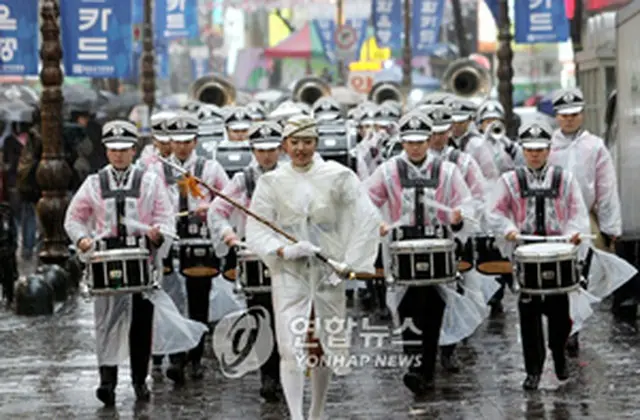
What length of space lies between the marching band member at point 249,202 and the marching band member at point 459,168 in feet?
3.96

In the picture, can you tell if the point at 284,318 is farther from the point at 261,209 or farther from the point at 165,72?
the point at 165,72

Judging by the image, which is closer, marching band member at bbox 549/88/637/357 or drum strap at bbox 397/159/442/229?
drum strap at bbox 397/159/442/229

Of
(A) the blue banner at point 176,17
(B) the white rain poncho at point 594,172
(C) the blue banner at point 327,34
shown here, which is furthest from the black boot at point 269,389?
(C) the blue banner at point 327,34

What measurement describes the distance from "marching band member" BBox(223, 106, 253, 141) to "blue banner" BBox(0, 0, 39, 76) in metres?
3.44

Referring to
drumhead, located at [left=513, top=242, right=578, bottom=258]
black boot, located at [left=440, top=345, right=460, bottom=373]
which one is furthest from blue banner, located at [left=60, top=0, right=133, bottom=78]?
drumhead, located at [left=513, top=242, right=578, bottom=258]

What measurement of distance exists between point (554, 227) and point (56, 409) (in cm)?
376

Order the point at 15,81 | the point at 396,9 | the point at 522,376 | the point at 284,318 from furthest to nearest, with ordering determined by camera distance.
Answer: the point at 15,81 < the point at 396,9 < the point at 522,376 < the point at 284,318

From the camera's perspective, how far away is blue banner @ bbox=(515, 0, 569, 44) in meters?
30.8

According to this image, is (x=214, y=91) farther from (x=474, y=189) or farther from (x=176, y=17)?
(x=474, y=189)

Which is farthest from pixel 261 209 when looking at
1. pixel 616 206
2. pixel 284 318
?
pixel 616 206

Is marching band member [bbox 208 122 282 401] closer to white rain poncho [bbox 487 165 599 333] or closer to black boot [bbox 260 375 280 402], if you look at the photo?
black boot [bbox 260 375 280 402]

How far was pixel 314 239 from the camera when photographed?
12211 millimetres

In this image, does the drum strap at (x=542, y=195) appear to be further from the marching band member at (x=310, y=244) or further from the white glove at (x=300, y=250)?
the white glove at (x=300, y=250)

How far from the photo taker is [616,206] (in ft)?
53.3
